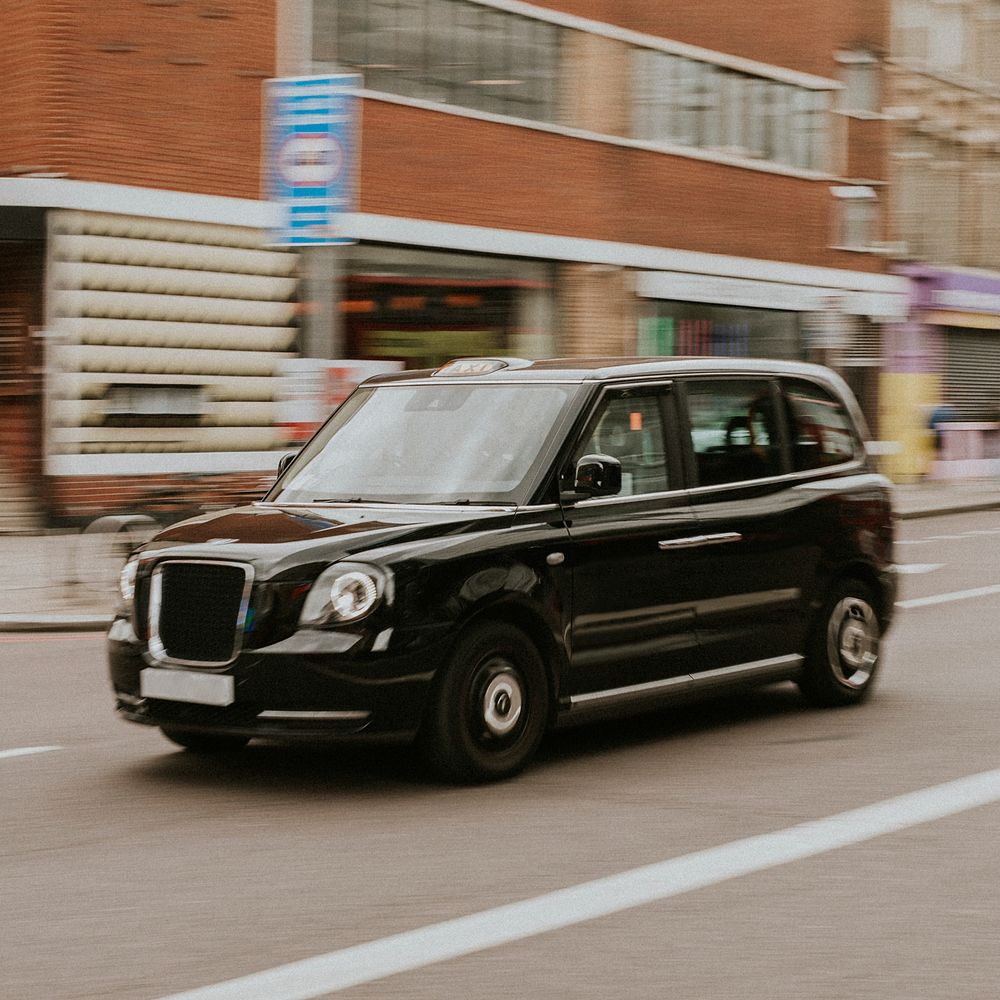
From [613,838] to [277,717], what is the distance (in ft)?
4.35

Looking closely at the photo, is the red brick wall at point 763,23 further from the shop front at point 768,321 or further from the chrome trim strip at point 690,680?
Answer: the chrome trim strip at point 690,680

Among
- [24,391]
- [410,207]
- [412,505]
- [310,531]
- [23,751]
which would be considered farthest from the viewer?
[410,207]

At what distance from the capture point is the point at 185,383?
20.5 metres

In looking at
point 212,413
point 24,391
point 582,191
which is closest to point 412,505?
point 24,391

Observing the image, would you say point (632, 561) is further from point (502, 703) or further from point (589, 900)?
point (589, 900)

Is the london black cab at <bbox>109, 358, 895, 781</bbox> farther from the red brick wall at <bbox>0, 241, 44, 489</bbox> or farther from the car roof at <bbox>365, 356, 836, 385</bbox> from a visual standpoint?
the red brick wall at <bbox>0, 241, 44, 489</bbox>

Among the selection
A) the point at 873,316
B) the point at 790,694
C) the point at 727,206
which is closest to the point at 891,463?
the point at 873,316

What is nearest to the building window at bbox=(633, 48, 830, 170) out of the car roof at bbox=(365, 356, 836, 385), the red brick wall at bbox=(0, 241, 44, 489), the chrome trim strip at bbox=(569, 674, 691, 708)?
the red brick wall at bbox=(0, 241, 44, 489)

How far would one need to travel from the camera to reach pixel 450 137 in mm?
23938

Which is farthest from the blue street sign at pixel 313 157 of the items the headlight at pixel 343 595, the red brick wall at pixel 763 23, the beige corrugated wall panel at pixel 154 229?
the red brick wall at pixel 763 23

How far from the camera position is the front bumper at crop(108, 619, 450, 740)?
20.9ft

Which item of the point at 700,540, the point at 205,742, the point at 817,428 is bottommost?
the point at 205,742

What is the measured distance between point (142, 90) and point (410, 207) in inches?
174

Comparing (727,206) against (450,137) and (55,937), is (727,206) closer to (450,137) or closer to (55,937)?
(450,137)
